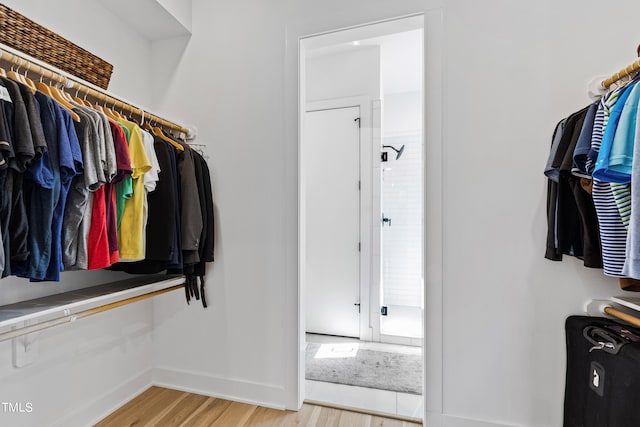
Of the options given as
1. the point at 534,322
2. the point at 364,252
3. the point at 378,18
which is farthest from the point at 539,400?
the point at 378,18

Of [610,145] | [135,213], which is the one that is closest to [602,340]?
[610,145]

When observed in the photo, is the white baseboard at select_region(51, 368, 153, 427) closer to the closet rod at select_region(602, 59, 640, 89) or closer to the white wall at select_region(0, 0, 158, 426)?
the white wall at select_region(0, 0, 158, 426)

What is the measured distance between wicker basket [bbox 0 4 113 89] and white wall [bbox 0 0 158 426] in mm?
294

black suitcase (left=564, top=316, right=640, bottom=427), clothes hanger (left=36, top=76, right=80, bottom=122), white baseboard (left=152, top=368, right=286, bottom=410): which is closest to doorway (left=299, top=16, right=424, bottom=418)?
white baseboard (left=152, top=368, right=286, bottom=410)

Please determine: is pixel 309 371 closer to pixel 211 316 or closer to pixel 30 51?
pixel 211 316

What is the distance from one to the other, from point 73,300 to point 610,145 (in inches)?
83.3

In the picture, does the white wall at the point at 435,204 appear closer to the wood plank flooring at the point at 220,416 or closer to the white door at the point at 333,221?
the wood plank flooring at the point at 220,416

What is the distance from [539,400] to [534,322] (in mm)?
365

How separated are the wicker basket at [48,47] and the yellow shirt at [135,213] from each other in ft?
1.23

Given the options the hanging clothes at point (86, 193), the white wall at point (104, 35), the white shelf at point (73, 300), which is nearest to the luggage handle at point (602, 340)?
the hanging clothes at point (86, 193)

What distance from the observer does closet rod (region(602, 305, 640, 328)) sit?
111cm

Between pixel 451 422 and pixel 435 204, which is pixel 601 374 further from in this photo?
pixel 435 204
